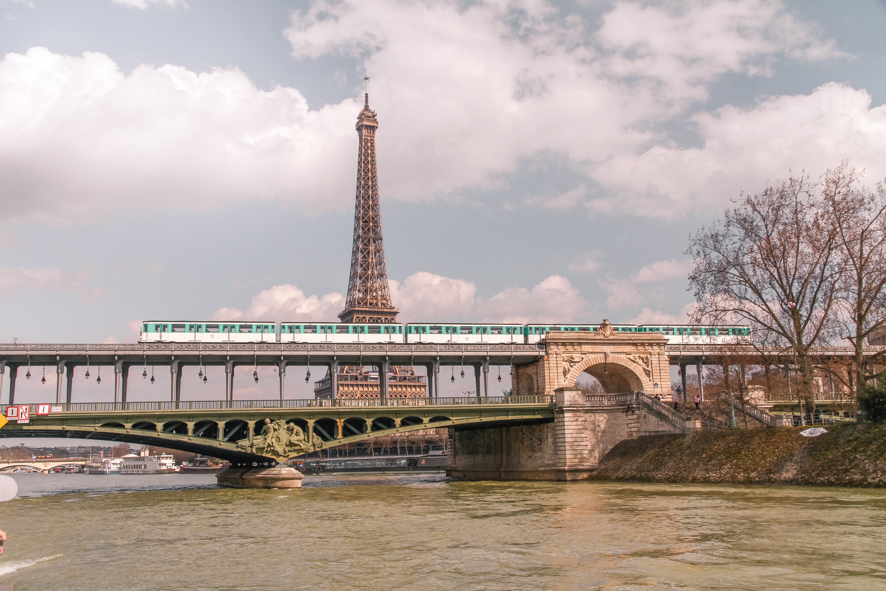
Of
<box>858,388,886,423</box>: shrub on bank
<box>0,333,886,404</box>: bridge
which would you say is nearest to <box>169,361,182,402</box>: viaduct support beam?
<box>0,333,886,404</box>: bridge

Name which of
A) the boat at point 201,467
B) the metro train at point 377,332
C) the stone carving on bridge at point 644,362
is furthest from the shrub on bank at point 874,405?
the boat at point 201,467

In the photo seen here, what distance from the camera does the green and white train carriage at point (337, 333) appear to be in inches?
2594

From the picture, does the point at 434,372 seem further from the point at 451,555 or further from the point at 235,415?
the point at 451,555

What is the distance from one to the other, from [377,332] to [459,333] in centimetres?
765

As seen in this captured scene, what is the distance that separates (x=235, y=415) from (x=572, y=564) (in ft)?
129

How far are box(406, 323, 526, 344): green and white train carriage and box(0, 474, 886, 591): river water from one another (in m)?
33.2

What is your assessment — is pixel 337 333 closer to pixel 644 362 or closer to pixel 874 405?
pixel 644 362

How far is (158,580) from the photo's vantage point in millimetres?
16234

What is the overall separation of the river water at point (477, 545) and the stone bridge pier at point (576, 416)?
2245 cm

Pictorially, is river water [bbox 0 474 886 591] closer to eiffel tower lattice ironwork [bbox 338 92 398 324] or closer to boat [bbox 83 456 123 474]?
eiffel tower lattice ironwork [bbox 338 92 398 324]

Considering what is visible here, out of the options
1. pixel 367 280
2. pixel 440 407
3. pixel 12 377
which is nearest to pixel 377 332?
pixel 440 407

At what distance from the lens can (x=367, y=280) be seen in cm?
12250

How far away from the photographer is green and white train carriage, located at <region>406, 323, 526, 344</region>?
68750mm

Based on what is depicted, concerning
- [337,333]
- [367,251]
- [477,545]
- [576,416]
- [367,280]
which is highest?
[367,251]
